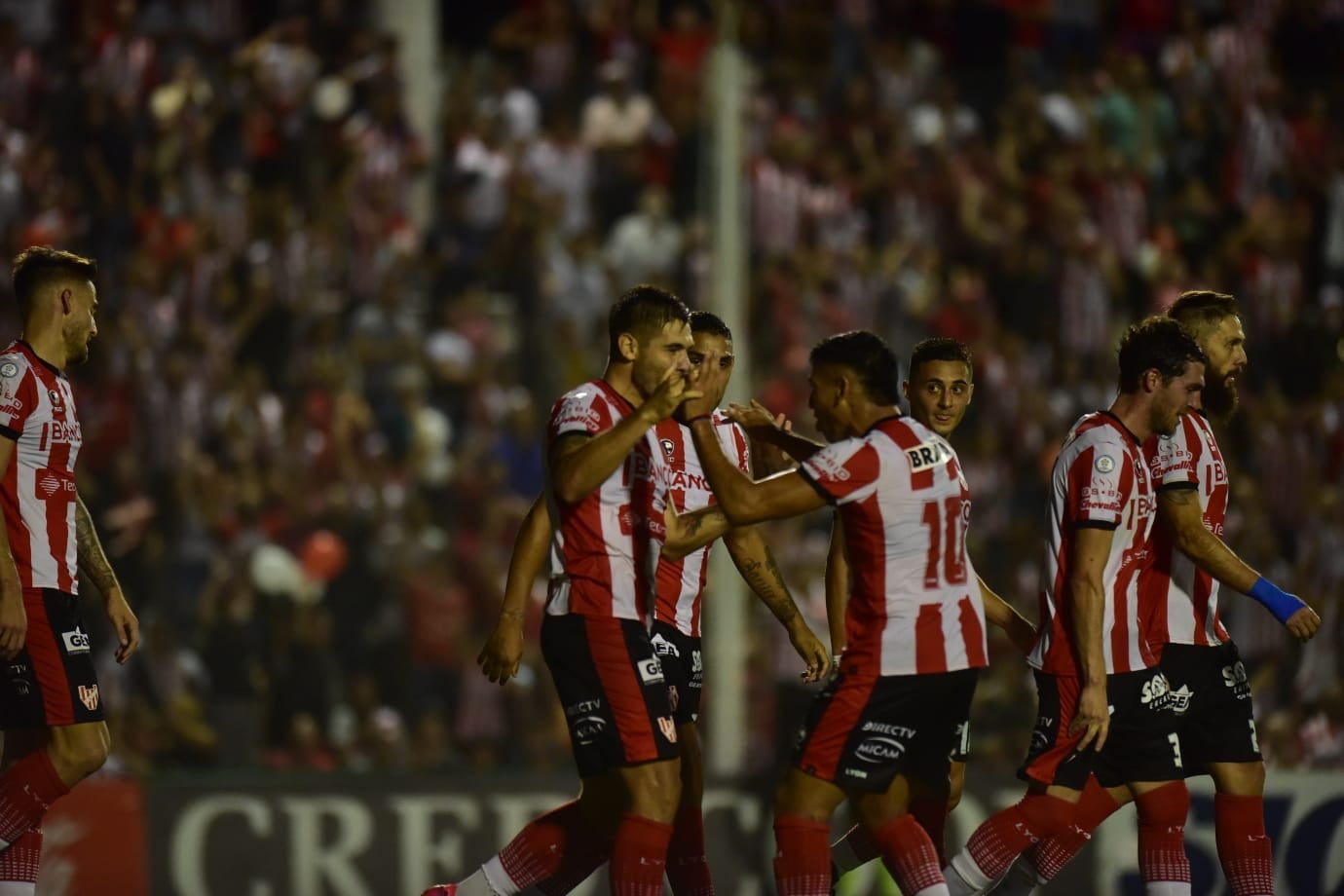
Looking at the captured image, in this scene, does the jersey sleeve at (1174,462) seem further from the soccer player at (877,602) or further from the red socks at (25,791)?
the red socks at (25,791)

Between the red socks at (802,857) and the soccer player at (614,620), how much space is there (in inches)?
15.3

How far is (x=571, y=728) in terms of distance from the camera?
22.6 ft

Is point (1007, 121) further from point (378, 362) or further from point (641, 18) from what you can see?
point (378, 362)

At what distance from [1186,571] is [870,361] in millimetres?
1593

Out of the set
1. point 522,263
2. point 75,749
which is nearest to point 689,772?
point 75,749

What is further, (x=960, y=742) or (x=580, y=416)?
(x=960, y=742)

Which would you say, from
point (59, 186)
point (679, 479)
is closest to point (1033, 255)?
point (59, 186)

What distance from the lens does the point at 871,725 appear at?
259 inches

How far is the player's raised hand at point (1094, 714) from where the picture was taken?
6.96 meters

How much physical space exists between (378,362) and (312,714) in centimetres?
301

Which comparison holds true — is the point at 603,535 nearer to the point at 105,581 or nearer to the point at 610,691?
the point at 610,691

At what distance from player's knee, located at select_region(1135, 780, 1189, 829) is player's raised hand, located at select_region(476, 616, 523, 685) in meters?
2.25

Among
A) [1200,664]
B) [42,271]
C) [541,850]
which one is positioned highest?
[42,271]

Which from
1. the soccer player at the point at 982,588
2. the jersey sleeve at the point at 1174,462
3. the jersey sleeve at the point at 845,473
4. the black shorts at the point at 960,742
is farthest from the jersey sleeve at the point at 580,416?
the jersey sleeve at the point at 1174,462
